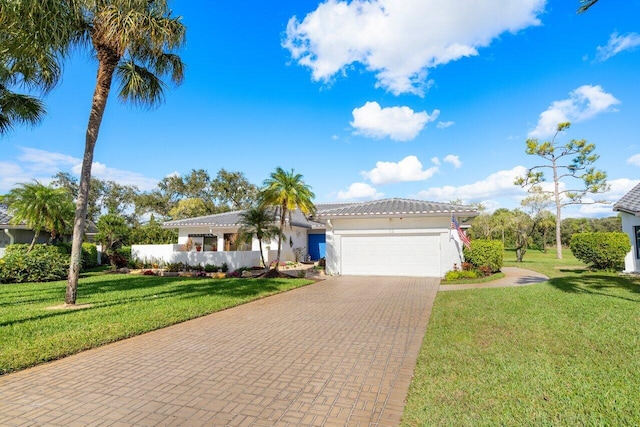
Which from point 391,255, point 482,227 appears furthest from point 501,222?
point 391,255

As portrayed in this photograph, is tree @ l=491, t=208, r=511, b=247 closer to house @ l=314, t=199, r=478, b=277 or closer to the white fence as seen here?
house @ l=314, t=199, r=478, b=277

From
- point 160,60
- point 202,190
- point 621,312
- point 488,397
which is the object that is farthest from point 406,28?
point 202,190

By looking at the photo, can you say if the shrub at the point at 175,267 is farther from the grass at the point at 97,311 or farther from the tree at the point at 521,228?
the tree at the point at 521,228

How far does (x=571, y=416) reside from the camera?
318 cm

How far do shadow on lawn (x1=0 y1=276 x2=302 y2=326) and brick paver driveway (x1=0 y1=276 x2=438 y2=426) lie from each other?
136 inches

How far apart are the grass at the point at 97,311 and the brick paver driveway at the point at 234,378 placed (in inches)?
20.1

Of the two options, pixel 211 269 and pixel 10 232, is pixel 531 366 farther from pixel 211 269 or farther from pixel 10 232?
pixel 10 232

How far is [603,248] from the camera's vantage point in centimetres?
1520

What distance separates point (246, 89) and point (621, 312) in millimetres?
16513

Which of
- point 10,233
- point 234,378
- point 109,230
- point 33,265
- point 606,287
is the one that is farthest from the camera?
point 109,230

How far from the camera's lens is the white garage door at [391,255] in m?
16.7

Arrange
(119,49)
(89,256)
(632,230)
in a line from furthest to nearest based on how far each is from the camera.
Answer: (89,256), (632,230), (119,49)

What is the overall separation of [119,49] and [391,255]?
1425cm

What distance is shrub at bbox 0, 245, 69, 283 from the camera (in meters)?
14.8
